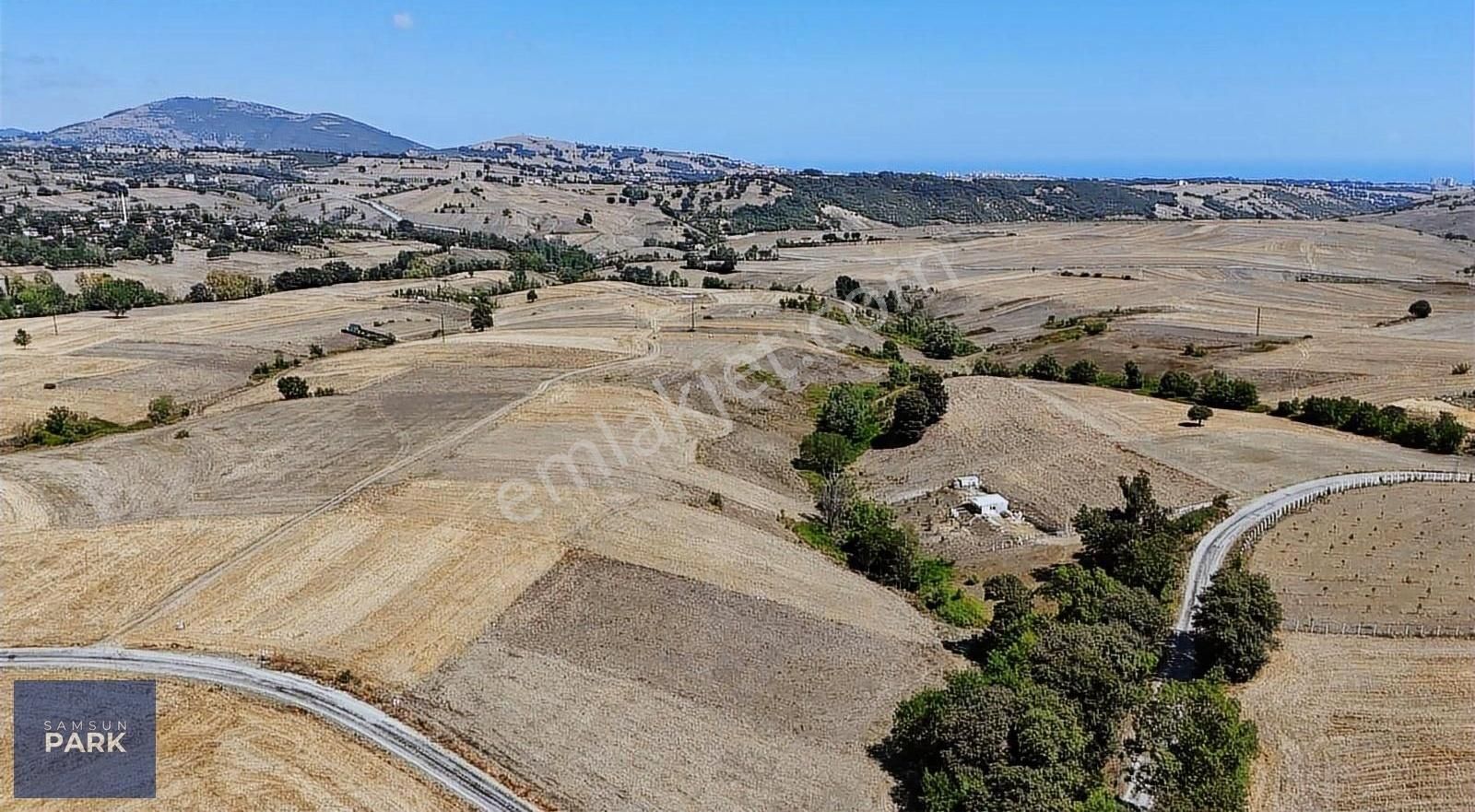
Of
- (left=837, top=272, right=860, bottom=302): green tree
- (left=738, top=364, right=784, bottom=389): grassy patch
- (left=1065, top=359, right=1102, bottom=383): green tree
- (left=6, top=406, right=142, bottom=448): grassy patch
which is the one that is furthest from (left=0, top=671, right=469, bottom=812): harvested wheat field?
(left=837, top=272, right=860, bottom=302): green tree

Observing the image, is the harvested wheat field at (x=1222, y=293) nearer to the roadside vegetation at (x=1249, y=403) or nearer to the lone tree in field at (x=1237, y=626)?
the roadside vegetation at (x=1249, y=403)

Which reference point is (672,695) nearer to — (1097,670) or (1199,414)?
(1097,670)

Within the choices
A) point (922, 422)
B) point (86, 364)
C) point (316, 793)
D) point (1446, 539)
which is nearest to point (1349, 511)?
point (1446, 539)

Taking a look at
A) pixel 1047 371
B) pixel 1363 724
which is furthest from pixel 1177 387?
pixel 1363 724

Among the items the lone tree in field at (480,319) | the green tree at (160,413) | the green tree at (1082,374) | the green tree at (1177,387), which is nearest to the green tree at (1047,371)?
the green tree at (1082,374)

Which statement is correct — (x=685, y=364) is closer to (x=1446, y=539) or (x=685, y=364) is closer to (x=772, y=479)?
(x=772, y=479)
